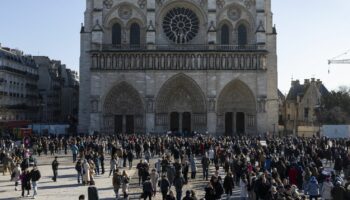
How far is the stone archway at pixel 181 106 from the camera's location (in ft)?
180

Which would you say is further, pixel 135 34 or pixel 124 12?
pixel 135 34

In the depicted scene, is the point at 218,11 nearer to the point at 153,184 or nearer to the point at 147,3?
the point at 147,3

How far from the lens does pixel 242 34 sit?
56969 mm

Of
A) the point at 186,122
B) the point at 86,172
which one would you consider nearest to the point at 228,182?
the point at 86,172

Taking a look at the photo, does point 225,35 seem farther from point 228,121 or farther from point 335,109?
point 335,109

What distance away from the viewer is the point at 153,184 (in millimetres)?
20453

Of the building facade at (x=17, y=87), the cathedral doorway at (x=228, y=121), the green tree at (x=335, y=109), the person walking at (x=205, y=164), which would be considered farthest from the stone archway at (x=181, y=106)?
the person walking at (x=205, y=164)

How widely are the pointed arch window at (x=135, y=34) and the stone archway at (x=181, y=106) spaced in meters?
5.82

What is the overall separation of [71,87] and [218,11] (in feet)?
117

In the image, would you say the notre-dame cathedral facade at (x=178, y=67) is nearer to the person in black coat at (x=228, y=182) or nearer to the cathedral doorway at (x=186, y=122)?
the cathedral doorway at (x=186, y=122)

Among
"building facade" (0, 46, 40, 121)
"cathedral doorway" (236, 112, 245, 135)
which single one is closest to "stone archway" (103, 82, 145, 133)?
"cathedral doorway" (236, 112, 245, 135)

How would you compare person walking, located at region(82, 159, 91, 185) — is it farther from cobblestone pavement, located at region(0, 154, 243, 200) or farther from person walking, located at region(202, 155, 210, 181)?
person walking, located at region(202, 155, 210, 181)

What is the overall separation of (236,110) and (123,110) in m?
11.2

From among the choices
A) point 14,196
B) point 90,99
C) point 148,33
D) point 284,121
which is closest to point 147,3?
point 148,33
